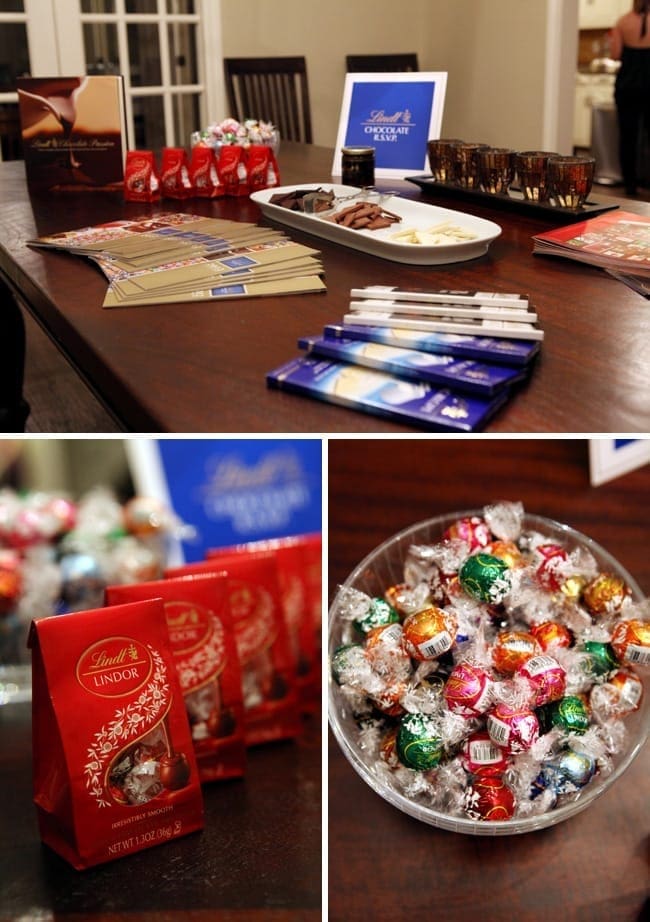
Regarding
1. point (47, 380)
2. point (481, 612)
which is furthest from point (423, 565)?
point (47, 380)

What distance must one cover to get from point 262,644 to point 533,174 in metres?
Result: 1.00

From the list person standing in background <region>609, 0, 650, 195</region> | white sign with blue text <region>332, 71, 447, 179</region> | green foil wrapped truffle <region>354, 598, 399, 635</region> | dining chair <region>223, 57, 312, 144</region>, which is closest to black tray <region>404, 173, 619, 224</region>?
white sign with blue text <region>332, 71, 447, 179</region>

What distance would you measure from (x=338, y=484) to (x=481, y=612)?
0.46 m

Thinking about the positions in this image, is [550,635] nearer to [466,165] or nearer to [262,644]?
[262,644]

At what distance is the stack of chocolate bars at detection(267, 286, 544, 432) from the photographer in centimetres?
86

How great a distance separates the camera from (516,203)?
5.50ft

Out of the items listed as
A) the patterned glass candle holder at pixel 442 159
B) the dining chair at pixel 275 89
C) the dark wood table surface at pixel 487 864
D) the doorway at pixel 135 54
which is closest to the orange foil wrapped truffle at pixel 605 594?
the dark wood table surface at pixel 487 864

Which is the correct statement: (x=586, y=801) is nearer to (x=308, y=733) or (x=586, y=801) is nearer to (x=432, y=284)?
(x=308, y=733)

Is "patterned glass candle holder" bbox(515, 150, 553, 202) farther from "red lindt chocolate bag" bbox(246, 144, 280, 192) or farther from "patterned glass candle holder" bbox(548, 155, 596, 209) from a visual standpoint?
"red lindt chocolate bag" bbox(246, 144, 280, 192)

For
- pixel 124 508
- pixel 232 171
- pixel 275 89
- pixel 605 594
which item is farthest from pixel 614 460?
pixel 275 89

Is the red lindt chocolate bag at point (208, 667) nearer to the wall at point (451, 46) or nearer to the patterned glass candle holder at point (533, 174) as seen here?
the patterned glass candle holder at point (533, 174)

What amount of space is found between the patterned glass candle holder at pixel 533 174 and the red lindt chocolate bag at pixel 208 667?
102cm

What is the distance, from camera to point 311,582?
4.24ft

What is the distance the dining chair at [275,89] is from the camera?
4.32m
